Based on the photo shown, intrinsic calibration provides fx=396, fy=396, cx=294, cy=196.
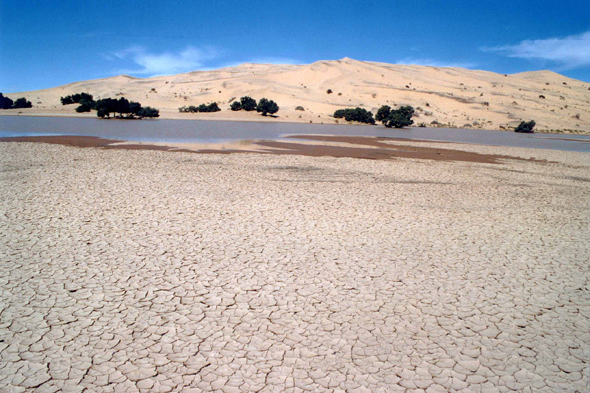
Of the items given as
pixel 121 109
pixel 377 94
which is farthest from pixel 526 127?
pixel 121 109

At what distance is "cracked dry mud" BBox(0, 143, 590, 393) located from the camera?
3.33m

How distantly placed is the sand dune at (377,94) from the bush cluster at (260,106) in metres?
1.20

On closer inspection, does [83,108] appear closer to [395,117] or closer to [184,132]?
[184,132]

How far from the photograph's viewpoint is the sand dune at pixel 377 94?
188ft

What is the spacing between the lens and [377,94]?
7025 cm

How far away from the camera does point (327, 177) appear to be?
12.0m

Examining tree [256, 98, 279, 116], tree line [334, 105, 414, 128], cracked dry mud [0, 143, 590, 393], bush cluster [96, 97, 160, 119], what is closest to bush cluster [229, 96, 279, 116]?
tree [256, 98, 279, 116]

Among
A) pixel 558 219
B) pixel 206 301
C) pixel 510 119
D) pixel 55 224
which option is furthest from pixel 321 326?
pixel 510 119

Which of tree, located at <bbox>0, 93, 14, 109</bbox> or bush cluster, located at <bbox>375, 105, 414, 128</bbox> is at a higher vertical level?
tree, located at <bbox>0, 93, 14, 109</bbox>

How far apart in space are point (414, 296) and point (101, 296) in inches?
140

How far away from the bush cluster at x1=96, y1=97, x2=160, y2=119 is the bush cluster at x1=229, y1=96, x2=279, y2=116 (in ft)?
44.3

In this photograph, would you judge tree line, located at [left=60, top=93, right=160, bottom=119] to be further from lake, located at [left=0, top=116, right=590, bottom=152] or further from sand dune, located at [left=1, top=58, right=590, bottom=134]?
lake, located at [left=0, top=116, right=590, bottom=152]

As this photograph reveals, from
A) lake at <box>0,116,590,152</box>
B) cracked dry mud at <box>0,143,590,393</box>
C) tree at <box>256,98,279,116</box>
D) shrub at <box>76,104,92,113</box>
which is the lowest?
cracked dry mud at <box>0,143,590,393</box>

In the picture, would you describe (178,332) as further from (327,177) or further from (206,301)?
(327,177)
